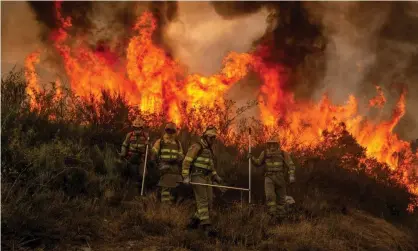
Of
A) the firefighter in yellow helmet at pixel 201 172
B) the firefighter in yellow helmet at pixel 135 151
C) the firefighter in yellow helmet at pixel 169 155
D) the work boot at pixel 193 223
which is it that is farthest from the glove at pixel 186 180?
the firefighter in yellow helmet at pixel 135 151

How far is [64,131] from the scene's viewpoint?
38.1 feet

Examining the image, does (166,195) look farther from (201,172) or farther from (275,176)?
(275,176)

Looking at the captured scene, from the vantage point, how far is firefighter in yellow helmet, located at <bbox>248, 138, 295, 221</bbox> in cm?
1083

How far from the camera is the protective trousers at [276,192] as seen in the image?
425 inches

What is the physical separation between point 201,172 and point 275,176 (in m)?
3.16

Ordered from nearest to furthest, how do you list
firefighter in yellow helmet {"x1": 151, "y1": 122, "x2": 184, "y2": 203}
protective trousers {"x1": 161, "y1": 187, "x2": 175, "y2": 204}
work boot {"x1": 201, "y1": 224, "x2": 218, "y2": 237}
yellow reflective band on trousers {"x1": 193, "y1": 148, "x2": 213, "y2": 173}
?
1. work boot {"x1": 201, "y1": 224, "x2": 218, "y2": 237}
2. yellow reflective band on trousers {"x1": 193, "y1": 148, "x2": 213, "y2": 173}
3. protective trousers {"x1": 161, "y1": 187, "x2": 175, "y2": 204}
4. firefighter in yellow helmet {"x1": 151, "y1": 122, "x2": 184, "y2": 203}

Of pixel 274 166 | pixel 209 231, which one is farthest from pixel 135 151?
pixel 209 231

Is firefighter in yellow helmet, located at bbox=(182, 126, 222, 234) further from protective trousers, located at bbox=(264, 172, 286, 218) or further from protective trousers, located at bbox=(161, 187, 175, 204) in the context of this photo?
protective trousers, located at bbox=(264, 172, 286, 218)

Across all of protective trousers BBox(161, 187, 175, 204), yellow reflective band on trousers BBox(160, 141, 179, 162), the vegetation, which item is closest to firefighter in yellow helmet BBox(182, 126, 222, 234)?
the vegetation

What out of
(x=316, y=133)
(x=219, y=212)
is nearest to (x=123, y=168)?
(x=219, y=212)

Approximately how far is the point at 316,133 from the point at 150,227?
18.3m

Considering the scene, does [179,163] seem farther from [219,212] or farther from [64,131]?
[64,131]

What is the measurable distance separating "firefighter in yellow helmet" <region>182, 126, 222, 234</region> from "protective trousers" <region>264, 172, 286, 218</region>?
2.50 m

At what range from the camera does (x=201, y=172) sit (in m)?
8.62
